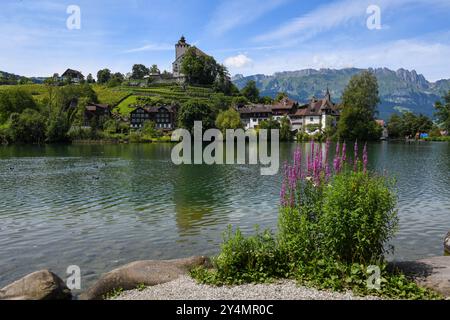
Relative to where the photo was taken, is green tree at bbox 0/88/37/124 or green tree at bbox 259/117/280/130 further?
green tree at bbox 0/88/37/124

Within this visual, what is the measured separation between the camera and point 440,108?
167125mm

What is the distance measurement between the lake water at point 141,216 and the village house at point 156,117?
397 ft

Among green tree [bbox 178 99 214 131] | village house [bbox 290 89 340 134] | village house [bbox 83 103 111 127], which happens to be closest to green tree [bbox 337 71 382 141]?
village house [bbox 290 89 340 134]

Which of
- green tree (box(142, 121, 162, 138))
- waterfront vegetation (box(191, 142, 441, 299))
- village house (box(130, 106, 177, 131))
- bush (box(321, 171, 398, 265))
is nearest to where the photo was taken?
waterfront vegetation (box(191, 142, 441, 299))

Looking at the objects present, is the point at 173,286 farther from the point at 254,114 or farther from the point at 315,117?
the point at 254,114

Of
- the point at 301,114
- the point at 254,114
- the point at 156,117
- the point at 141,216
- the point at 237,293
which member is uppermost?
the point at 254,114

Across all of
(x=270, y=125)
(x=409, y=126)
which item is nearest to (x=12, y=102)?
(x=270, y=125)

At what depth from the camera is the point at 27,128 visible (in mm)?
131875

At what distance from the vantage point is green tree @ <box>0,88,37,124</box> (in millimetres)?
149125

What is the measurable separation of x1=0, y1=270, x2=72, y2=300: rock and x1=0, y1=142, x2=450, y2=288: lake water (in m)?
2.23

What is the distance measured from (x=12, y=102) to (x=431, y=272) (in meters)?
164

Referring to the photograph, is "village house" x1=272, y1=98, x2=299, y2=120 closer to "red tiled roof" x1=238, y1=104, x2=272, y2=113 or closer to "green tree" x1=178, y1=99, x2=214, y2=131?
"red tiled roof" x1=238, y1=104, x2=272, y2=113

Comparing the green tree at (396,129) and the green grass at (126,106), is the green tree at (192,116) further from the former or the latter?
the green tree at (396,129)

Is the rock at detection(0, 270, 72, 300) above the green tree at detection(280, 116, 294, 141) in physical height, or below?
below
